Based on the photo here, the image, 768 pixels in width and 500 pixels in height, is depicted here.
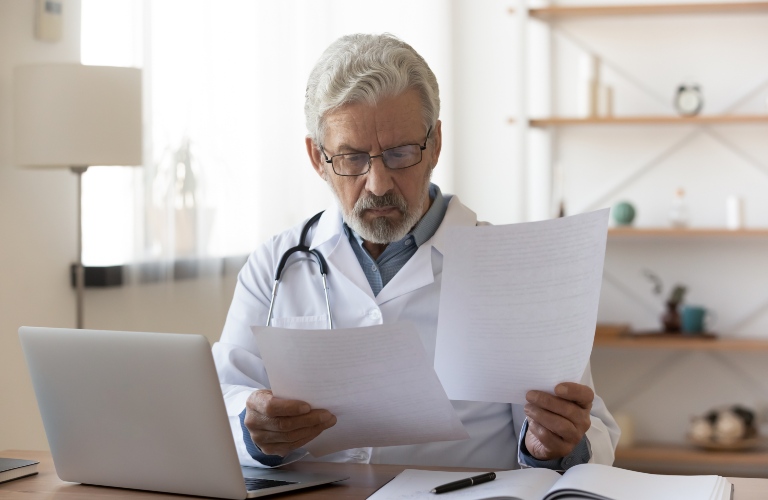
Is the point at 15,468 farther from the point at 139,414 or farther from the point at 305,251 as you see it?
the point at 305,251

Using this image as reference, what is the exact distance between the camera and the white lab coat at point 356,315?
163 cm

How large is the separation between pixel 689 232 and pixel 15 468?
9.79ft

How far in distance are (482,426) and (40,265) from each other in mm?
1474

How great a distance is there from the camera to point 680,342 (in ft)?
12.4

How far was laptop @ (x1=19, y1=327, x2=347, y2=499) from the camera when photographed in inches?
47.3

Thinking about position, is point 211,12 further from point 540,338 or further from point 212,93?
point 540,338

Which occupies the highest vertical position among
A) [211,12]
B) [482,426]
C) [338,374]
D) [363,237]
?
[211,12]

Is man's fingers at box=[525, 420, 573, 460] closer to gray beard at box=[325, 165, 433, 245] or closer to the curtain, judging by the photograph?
gray beard at box=[325, 165, 433, 245]

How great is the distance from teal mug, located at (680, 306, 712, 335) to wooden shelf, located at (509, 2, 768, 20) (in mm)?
1201

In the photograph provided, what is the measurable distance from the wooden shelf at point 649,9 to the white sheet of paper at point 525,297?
287 centimetres

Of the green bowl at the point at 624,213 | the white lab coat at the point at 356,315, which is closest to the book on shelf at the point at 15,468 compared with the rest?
the white lab coat at the point at 356,315

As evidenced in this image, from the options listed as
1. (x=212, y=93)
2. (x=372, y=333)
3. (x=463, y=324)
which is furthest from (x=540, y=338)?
(x=212, y=93)

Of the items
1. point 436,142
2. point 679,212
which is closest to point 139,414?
point 436,142

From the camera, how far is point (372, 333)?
3.95 feet
